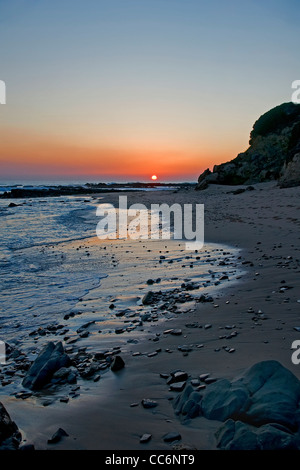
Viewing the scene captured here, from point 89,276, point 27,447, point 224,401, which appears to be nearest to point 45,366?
point 27,447

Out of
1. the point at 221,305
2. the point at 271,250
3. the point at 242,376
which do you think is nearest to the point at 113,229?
the point at 271,250

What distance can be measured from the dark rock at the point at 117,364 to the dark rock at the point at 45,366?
2.11 ft

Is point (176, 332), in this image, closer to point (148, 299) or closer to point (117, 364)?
point (117, 364)

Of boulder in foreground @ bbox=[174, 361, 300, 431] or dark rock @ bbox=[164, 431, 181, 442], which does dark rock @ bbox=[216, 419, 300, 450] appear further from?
dark rock @ bbox=[164, 431, 181, 442]

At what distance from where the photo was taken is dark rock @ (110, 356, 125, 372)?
4168mm

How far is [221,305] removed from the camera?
242 inches

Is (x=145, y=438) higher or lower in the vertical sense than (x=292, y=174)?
lower

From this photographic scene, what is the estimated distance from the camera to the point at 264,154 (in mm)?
48906

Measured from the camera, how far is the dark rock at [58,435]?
9.34 feet

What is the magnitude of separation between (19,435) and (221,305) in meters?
4.09

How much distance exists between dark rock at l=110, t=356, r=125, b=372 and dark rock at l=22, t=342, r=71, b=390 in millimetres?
642

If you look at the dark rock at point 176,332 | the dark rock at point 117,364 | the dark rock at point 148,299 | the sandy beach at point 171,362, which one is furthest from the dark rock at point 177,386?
the dark rock at point 148,299

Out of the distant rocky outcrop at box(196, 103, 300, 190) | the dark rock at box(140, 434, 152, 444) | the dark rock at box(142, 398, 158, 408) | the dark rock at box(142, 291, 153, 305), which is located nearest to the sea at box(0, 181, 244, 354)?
the dark rock at box(142, 291, 153, 305)

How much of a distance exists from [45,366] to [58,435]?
1318 mm
